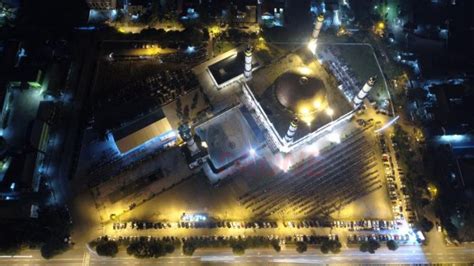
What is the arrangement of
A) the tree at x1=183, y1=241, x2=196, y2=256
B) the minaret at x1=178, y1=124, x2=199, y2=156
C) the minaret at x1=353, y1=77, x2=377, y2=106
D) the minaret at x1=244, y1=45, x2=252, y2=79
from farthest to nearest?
the minaret at x1=244, y1=45, x2=252, y2=79, the minaret at x1=353, y1=77, x2=377, y2=106, the minaret at x1=178, y1=124, x2=199, y2=156, the tree at x1=183, y1=241, x2=196, y2=256

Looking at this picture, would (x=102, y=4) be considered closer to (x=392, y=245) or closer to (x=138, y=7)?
(x=138, y=7)

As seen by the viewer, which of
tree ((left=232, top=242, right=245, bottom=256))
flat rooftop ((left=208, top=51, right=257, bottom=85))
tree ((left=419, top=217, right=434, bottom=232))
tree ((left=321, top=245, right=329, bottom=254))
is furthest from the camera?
flat rooftop ((left=208, top=51, right=257, bottom=85))

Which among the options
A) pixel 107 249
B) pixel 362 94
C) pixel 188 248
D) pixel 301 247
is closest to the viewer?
pixel 107 249

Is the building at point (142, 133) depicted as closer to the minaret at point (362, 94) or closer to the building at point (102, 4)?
the building at point (102, 4)

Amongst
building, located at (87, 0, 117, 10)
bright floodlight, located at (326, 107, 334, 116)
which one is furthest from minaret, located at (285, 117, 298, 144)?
building, located at (87, 0, 117, 10)

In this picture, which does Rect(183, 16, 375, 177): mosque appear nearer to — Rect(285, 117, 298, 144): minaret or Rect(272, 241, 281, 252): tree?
Rect(285, 117, 298, 144): minaret

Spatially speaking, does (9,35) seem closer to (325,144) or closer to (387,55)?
(325,144)

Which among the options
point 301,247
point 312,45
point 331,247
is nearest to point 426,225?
point 331,247
